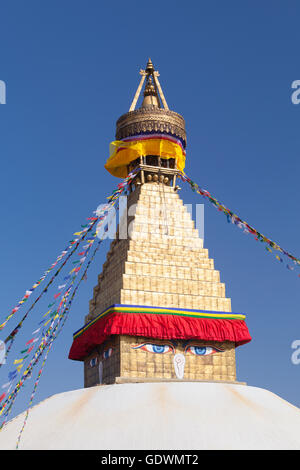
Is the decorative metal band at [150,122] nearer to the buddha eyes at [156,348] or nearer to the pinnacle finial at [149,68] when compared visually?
the pinnacle finial at [149,68]

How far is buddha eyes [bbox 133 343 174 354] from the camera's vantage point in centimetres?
2125

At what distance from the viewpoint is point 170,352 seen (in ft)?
70.5

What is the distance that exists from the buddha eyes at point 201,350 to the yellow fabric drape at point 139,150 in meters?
9.05

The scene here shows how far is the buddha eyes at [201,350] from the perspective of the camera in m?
21.9

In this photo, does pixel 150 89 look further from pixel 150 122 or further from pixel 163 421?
pixel 163 421

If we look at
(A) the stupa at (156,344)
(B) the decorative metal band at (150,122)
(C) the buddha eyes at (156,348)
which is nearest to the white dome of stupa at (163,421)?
(A) the stupa at (156,344)

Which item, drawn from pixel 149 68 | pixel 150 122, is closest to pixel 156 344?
pixel 150 122

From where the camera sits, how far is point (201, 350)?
72.3 ft

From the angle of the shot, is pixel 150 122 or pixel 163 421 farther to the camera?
pixel 150 122

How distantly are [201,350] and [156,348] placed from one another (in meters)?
1.77

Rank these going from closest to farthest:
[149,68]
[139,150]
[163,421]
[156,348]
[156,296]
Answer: [163,421] < [156,348] < [156,296] < [139,150] < [149,68]

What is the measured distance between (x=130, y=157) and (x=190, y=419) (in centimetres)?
1384

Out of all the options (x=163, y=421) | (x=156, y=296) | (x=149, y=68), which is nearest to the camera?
A: (x=163, y=421)

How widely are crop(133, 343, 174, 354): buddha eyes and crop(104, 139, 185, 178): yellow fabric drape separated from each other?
907 centimetres
